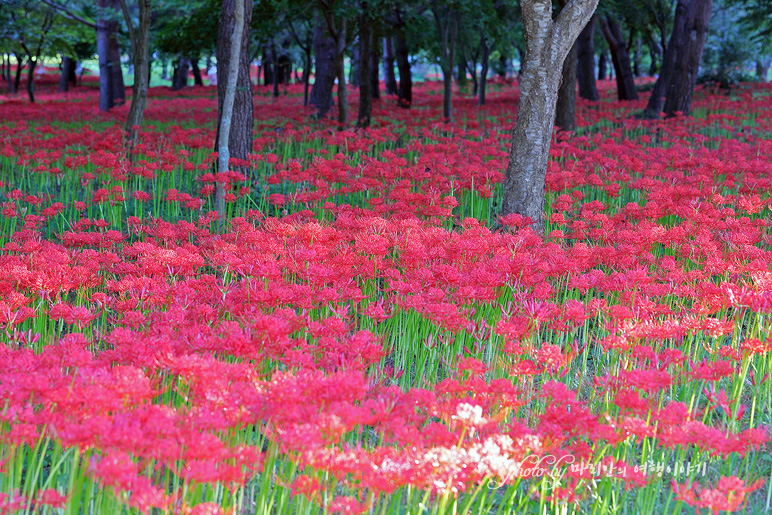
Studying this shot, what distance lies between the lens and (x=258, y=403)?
2.58 meters

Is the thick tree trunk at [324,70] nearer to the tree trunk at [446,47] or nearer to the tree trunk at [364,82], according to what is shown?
the tree trunk at [364,82]

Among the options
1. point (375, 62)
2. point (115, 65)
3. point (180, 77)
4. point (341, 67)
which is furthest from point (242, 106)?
point (180, 77)

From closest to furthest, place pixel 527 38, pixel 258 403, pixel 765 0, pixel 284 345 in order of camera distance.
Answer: pixel 258 403 < pixel 284 345 < pixel 527 38 < pixel 765 0

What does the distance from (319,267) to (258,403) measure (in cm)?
172

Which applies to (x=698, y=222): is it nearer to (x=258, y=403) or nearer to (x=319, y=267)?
(x=319, y=267)

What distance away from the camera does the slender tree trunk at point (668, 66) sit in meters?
16.0

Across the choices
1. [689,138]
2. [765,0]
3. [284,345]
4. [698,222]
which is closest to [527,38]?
[698,222]

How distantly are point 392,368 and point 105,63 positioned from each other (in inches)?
636

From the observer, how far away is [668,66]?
16.8 meters

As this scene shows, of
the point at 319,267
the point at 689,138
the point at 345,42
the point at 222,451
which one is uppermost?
the point at 345,42

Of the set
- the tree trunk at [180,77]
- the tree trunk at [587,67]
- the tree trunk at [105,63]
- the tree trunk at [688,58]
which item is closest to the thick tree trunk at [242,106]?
the tree trunk at [105,63]

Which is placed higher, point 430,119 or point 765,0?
point 765,0

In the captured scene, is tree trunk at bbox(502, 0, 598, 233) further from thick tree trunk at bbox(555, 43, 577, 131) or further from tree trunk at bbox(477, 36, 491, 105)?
tree trunk at bbox(477, 36, 491, 105)

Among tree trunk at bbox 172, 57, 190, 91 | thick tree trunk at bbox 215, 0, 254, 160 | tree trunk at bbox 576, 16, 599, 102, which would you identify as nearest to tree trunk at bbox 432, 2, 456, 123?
tree trunk at bbox 576, 16, 599, 102
